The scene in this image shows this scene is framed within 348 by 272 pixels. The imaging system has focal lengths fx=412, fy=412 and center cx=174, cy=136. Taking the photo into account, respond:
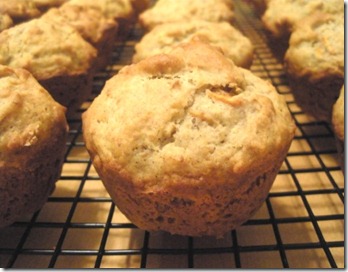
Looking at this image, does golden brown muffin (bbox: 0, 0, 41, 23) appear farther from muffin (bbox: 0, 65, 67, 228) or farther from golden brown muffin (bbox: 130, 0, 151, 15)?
muffin (bbox: 0, 65, 67, 228)

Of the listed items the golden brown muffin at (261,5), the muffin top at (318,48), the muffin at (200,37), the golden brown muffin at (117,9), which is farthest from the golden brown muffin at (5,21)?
the golden brown muffin at (261,5)

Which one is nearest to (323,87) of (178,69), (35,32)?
(178,69)

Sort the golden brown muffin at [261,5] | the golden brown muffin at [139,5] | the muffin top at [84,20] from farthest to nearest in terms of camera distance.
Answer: the golden brown muffin at [139,5]
the golden brown muffin at [261,5]
the muffin top at [84,20]

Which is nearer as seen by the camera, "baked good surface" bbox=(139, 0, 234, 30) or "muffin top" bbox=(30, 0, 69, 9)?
"baked good surface" bbox=(139, 0, 234, 30)

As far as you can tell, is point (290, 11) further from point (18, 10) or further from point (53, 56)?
point (18, 10)

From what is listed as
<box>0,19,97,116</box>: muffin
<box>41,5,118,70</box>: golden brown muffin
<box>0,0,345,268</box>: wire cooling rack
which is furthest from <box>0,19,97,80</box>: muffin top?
<box>0,0,345,268</box>: wire cooling rack

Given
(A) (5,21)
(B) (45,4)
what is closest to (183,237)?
(A) (5,21)

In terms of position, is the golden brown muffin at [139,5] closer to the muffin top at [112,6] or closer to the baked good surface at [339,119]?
the muffin top at [112,6]
